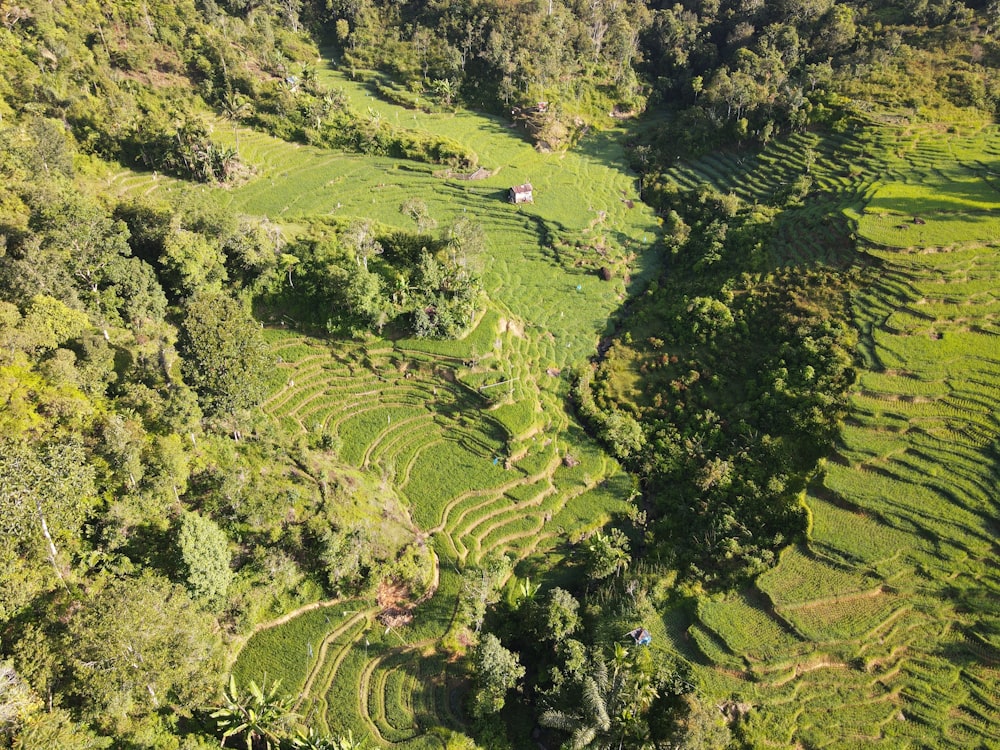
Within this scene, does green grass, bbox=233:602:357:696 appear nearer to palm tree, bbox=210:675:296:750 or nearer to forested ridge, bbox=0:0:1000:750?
forested ridge, bbox=0:0:1000:750

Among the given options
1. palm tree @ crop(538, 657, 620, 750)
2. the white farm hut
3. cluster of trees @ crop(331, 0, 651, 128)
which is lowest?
palm tree @ crop(538, 657, 620, 750)

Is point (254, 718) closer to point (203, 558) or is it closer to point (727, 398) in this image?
point (203, 558)

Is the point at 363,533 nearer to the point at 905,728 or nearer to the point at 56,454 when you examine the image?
the point at 56,454

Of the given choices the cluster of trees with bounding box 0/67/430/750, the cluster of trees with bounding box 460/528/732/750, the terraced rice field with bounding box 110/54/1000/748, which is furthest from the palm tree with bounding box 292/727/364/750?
the cluster of trees with bounding box 460/528/732/750

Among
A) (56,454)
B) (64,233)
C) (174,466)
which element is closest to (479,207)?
(64,233)

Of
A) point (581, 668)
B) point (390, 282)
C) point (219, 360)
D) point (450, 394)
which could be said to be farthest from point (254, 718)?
point (390, 282)

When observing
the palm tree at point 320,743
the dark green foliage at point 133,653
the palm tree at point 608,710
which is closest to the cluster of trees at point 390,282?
the dark green foliage at point 133,653
